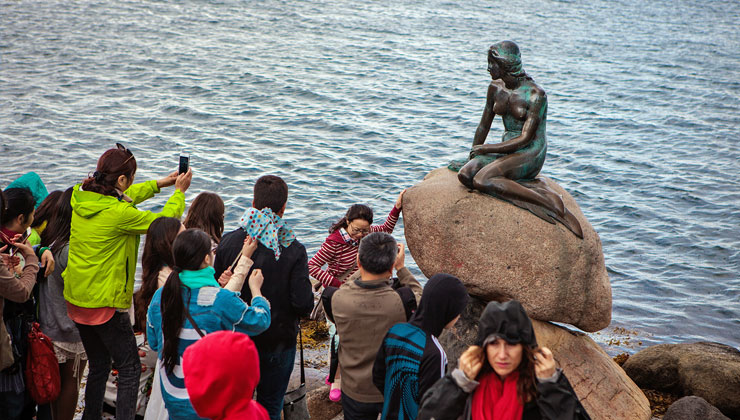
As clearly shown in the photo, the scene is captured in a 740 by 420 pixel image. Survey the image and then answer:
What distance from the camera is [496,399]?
3.97 metres

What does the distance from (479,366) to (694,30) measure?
39351 millimetres

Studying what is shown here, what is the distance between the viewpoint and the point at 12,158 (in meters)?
15.8

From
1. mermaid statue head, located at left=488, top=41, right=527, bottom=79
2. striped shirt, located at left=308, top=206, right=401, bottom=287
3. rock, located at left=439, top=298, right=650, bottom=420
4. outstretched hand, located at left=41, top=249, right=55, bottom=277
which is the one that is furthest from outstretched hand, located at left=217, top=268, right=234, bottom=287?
mermaid statue head, located at left=488, top=41, right=527, bottom=79

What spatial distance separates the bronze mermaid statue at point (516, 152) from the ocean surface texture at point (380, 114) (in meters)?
3.73

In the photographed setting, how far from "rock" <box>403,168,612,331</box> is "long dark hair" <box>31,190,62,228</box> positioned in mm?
3308

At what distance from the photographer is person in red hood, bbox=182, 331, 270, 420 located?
3.78 metres

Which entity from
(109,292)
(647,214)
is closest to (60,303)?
(109,292)

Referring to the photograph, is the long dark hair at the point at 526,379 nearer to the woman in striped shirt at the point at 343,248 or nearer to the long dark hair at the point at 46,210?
the woman in striped shirt at the point at 343,248

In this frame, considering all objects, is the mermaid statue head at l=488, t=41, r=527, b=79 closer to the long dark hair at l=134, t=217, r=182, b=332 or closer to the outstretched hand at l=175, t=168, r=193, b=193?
the outstretched hand at l=175, t=168, r=193, b=193

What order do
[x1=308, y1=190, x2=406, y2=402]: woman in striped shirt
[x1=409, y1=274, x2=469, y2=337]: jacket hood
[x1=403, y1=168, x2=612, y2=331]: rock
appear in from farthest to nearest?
1. [x1=403, y1=168, x2=612, y2=331]: rock
2. [x1=308, y1=190, x2=406, y2=402]: woman in striped shirt
3. [x1=409, y1=274, x2=469, y2=337]: jacket hood

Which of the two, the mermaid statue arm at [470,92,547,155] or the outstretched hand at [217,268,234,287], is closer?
the outstretched hand at [217,268,234,287]

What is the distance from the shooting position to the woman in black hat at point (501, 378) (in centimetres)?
390

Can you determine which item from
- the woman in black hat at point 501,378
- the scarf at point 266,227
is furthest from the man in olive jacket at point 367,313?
the woman in black hat at point 501,378

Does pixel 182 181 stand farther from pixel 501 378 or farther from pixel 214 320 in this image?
pixel 501 378
